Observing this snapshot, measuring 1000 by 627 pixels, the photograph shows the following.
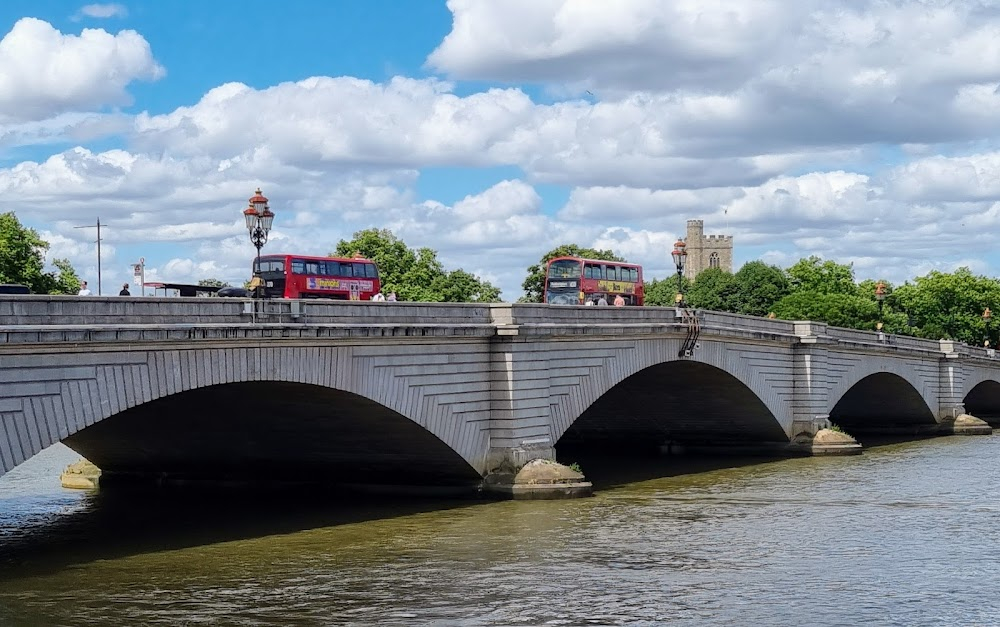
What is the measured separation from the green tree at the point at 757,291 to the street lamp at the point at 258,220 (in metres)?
96.1

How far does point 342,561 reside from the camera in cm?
2709

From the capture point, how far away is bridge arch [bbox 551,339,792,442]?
4209cm

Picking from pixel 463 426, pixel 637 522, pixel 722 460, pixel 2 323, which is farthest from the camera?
pixel 722 460

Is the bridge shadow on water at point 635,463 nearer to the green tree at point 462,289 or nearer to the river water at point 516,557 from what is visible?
the river water at point 516,557

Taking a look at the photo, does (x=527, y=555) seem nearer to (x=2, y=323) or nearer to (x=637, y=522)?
(x=637, y=522)

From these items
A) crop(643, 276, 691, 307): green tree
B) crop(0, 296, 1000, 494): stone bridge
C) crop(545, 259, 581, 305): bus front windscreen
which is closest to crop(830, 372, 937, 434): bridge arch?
crop(0, 296, 1000, 494): stone bridge

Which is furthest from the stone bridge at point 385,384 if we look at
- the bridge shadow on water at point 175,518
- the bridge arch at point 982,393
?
the bridge arch at point 982,393

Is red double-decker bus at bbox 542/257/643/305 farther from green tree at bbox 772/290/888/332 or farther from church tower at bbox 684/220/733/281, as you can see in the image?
church tower at bbox 684/220/733/281

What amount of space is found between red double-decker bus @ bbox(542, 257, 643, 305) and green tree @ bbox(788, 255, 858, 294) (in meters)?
63.5

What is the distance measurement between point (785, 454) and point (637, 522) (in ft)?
68.4

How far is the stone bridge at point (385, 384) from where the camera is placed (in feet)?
80.3

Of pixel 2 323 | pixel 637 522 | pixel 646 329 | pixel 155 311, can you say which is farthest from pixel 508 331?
pixel 2 323

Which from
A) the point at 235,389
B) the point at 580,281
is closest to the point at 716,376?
the point at 580,281

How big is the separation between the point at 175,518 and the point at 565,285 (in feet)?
89.3
